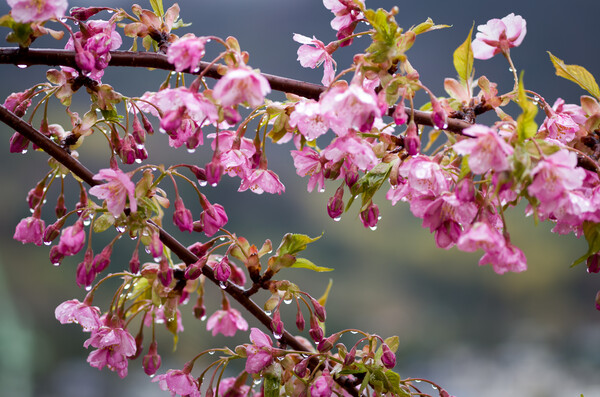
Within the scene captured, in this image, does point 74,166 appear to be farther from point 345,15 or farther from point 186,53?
point 345,15

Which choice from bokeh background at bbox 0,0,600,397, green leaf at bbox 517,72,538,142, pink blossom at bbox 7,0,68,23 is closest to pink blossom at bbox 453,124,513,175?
green leaf at bbox 517,72,538,142

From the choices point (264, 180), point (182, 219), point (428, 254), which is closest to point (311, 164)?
point (264, 180)

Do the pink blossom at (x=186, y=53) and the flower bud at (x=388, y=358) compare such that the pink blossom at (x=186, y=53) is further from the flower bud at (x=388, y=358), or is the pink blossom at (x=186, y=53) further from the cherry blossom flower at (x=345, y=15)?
the flower bud at (x=388, y=358)

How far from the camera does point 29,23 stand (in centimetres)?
54

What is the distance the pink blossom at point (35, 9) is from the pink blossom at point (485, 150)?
0.36 m

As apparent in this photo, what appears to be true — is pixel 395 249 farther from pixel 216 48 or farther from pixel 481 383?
pixel 216 48

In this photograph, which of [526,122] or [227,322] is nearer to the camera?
[526,122]

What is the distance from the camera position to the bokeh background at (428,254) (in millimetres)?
2014

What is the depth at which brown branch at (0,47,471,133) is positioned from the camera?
0.56 m

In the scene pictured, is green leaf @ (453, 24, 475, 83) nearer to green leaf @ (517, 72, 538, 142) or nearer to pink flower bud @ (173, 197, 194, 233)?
green leaf @ (517, 72, 538, 142)

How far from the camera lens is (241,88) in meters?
0.47

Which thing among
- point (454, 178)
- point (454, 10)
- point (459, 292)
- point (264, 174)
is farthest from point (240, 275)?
point (454, 10)

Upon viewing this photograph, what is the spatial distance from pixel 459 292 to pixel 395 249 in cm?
28

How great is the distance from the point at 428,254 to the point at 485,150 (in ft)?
5.44
